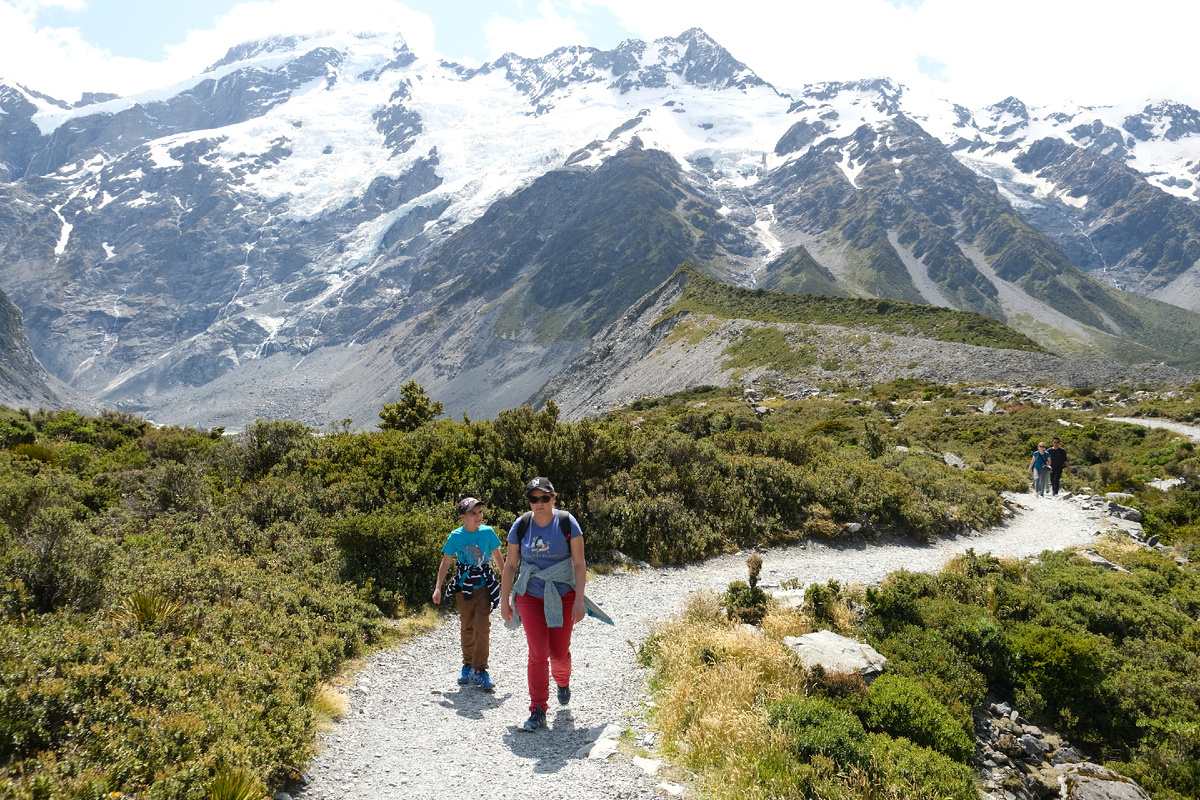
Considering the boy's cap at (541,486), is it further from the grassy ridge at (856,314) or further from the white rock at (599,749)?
the grassy ridge at (856,314)

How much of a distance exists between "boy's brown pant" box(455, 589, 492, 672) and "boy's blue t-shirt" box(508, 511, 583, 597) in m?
1.26

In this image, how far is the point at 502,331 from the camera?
198m

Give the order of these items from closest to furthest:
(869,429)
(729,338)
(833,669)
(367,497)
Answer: (833,669) < (367,497) < (869,429) < (729,338)

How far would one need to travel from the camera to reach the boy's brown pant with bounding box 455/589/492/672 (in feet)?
24.7

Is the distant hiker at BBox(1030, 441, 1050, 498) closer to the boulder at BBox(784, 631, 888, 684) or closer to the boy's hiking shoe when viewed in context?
the boulder at BBox(784, 631, 888, 684)

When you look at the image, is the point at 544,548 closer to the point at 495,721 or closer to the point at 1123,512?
the point at 495,721

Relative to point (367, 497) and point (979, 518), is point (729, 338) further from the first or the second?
point (367, 497)

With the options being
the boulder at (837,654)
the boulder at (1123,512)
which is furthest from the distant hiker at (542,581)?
the boulder at (1123,512)

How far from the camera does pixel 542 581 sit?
6.50 meters

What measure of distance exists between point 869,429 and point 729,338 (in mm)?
48185

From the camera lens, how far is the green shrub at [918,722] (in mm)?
6477

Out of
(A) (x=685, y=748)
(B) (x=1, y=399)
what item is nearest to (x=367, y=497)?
(A) (x=685, y=748)

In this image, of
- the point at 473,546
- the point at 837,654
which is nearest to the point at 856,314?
the point at 837,654

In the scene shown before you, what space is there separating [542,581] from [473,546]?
1406 mm
